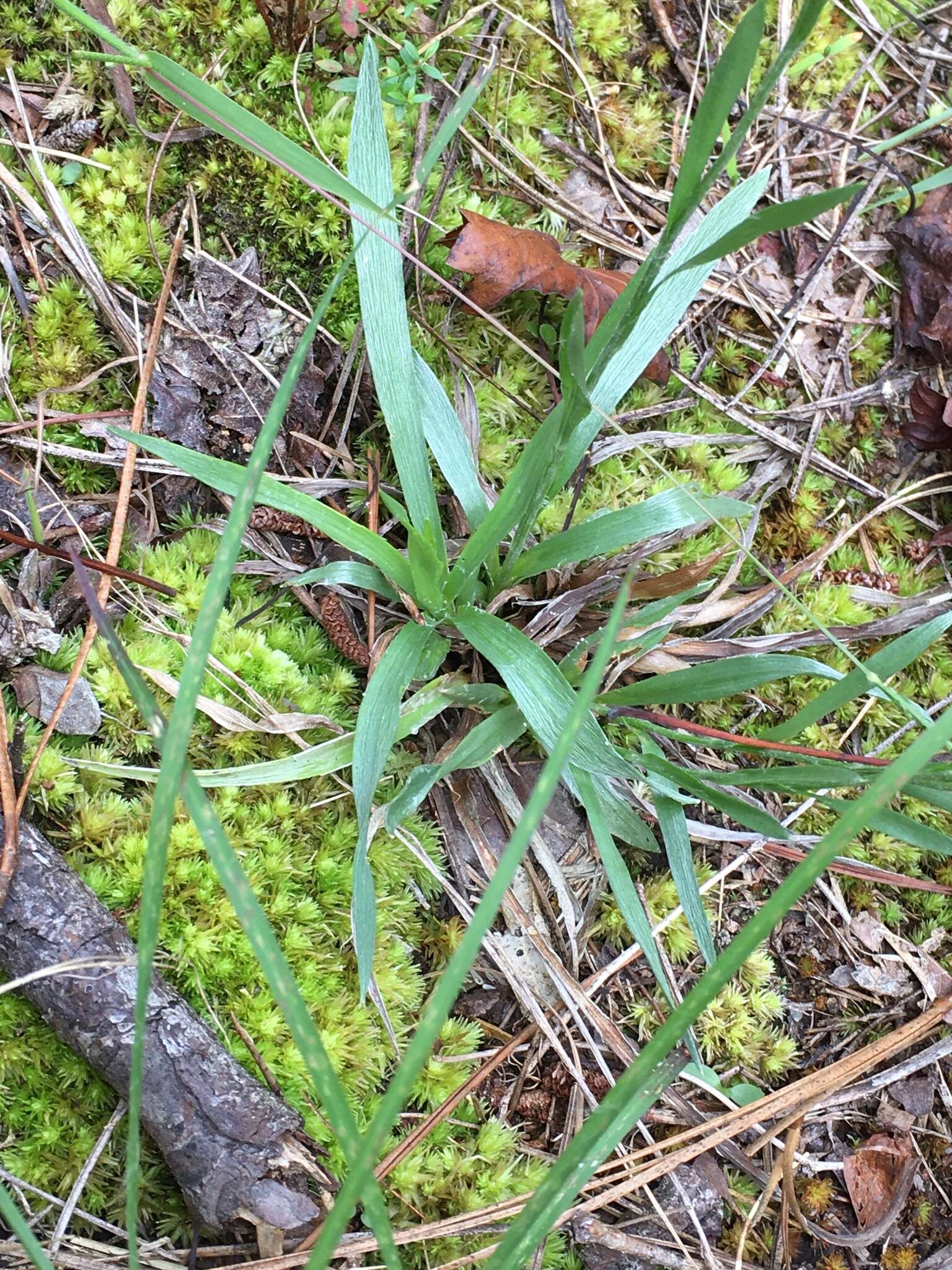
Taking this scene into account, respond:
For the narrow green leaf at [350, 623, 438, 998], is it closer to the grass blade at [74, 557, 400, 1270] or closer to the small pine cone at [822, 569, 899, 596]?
the grass blade at [74, 557, 400, 1270]

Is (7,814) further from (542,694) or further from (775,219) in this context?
(775,219)

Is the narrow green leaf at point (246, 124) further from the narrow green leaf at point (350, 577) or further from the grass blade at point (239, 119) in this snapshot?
the narrow green leaf at point (350, 577)

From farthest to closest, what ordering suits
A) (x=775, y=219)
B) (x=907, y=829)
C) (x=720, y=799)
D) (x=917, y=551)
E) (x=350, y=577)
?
(x=917, y=551) → (x=350, y=577) → (x=720, y=799) → (x=907, y=829) → (x=775, y=219)

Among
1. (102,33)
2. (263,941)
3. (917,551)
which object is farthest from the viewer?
(917,551)

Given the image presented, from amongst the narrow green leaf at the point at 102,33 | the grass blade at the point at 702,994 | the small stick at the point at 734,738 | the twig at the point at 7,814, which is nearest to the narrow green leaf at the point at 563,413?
the small stick at the point at 734,738

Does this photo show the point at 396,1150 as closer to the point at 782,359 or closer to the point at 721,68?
the point at 721,68

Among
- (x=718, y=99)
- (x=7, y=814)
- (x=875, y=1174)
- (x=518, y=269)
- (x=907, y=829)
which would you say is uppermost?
(x=718, y=99)

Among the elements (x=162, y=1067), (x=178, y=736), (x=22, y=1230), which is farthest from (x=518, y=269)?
(x=22, y=1230)
